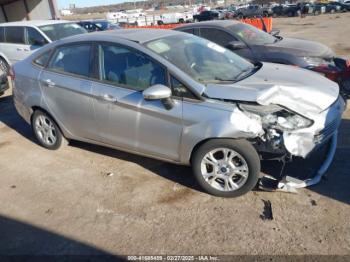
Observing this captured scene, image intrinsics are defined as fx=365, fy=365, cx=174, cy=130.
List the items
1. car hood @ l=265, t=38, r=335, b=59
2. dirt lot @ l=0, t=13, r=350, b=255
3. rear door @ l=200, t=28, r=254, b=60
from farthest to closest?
rear door @ l=200, t=28, r=254, b=60 → car hood @ l=265, t=38, r=335, b=59 → dirt lot @ l=0, t=13, r=350, b=255

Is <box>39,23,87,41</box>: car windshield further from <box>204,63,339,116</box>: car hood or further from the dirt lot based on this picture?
<box>204,63,339,116</box>: car hood

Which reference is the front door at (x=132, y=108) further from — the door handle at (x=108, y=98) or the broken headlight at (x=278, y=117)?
the broken headlight at (x=278, y=117)

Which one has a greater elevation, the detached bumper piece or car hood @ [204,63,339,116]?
car hood @ [204,63,339,116]

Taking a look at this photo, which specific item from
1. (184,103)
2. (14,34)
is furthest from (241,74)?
(14,34)

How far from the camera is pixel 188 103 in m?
3.75

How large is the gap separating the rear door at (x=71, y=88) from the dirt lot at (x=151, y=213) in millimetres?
561

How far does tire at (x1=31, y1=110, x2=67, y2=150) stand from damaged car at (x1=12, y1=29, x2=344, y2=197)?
0.17 metres

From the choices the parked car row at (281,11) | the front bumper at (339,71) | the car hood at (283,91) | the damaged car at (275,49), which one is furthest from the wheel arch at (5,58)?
the parked car row at (281,11)

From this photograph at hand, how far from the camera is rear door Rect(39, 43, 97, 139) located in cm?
449

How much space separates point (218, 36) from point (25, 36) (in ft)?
18.9

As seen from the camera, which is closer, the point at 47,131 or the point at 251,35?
the point at 47,131

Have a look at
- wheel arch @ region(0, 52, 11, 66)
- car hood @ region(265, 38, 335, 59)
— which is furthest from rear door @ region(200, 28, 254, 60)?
wheel arch @ region(0, 52, 11, 66)

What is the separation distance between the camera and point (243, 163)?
12.0ft

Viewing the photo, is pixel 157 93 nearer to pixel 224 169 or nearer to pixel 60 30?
pixel 224 169
